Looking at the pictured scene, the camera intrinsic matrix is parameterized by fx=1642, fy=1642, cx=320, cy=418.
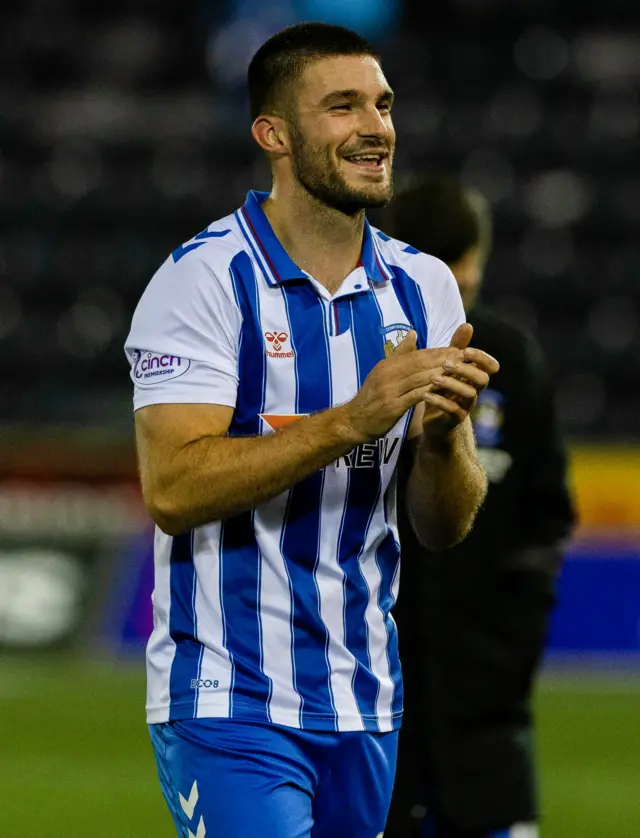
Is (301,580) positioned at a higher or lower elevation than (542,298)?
lower

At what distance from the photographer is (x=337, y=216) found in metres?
3.12

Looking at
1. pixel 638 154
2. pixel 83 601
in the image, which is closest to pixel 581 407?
pixel 638 154

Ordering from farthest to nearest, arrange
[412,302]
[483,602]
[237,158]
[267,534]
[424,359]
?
[237,158] < [483,602] < [412,302] < [267,534] < [424,359]

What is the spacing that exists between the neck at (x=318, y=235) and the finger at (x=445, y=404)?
41 cm

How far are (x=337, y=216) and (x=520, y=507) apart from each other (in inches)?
49.4

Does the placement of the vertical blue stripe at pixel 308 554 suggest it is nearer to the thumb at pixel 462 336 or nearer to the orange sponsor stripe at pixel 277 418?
the orange sponsor stripe at pixel 277 418

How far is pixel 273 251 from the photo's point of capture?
9.99 feet

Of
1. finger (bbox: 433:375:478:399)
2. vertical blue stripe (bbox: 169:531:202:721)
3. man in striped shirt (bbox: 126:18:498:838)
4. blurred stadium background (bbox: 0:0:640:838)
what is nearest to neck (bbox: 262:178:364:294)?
man in striped shirt (bbox: 126:18:498:838)

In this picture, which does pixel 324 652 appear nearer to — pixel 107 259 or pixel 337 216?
pixel 337 216

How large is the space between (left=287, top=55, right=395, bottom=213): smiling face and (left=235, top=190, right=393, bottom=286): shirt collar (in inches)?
4.2

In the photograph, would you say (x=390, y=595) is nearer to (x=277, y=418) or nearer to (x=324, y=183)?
(x=277, y=418)

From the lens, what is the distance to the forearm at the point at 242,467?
9.05 feet

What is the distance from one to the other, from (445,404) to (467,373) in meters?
0.07

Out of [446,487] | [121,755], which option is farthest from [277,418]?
[121,755]
